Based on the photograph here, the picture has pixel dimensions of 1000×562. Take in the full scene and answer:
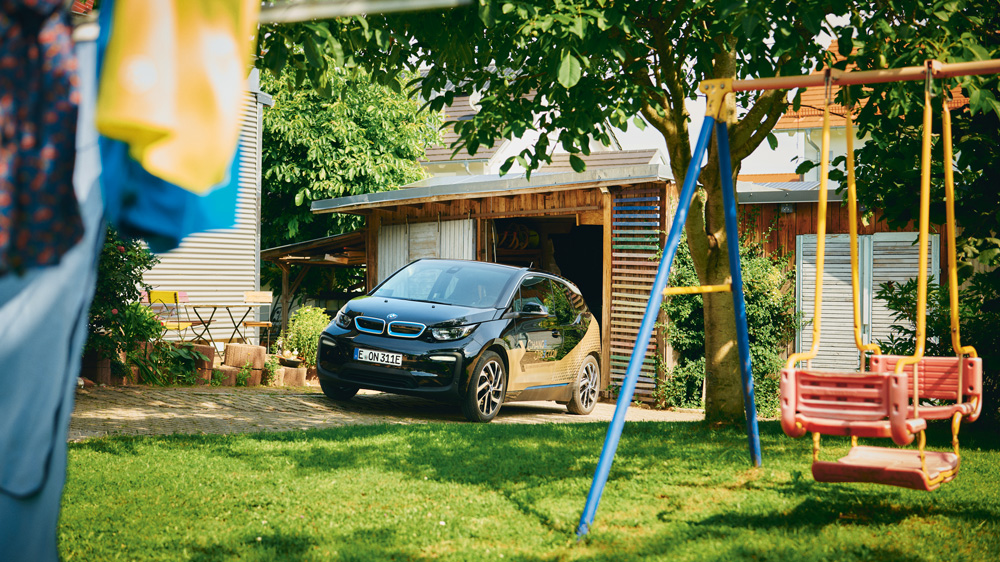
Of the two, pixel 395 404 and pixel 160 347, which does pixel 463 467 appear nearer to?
pixel 395 404

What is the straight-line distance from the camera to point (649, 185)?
42.4 feet

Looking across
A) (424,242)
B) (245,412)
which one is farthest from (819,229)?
(424,242)

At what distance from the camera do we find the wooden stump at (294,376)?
42.2 feet

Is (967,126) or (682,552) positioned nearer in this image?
(682,552)

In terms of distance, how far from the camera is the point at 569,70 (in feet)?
16.7

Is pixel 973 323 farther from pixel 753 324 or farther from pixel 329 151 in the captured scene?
pixel 329 151

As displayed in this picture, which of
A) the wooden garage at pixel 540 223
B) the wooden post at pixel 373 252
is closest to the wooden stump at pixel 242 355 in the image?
the wooden garage at pixel 540 223

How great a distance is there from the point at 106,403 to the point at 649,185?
826 cm

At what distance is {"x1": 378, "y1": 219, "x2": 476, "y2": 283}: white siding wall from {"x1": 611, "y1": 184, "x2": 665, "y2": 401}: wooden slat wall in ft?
9.93

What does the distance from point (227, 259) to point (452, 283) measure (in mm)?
7863

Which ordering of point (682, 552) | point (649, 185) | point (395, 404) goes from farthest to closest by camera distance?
point (649, 185) → point (395, 404) → point (682, 552)

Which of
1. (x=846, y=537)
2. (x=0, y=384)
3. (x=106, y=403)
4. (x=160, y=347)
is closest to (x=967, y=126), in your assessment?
(x=846, y=537)

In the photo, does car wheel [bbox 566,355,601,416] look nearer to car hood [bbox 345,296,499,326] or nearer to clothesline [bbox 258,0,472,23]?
car hood [bbox 345,296,499,326]

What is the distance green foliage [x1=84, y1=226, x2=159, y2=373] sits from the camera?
31.9 feet
